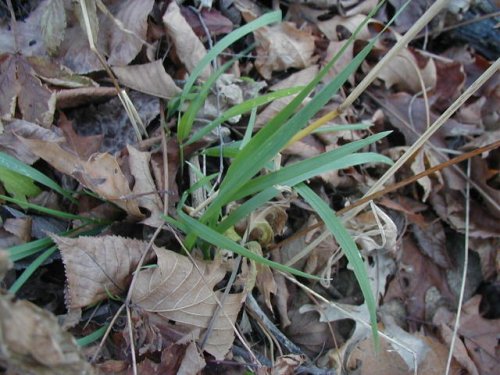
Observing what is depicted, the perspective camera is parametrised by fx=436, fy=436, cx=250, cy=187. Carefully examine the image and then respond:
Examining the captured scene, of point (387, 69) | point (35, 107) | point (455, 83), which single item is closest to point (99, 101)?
point (35, 107)

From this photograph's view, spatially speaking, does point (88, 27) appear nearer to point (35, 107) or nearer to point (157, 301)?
point (35, 107)

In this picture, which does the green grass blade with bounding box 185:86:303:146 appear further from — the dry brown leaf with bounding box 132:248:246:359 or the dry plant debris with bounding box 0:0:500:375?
the dry brown leaf with bounding box 132:248:246:359

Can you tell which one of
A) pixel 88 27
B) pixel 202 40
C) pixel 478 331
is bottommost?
pixel 478 331

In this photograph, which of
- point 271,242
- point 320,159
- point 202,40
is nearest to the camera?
point 320,159

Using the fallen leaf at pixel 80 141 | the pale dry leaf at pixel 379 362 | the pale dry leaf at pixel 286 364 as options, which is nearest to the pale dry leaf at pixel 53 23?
the fallen leaf at pixel 80 141

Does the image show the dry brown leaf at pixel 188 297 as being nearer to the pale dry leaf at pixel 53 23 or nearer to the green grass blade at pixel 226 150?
the green grass blade at pixel 226 150

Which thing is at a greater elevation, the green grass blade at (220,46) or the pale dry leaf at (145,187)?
the green grass blade at (220,46)

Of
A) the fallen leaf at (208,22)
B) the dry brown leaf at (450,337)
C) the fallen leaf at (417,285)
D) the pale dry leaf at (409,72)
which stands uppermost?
the fallen leaf at (208,22)
